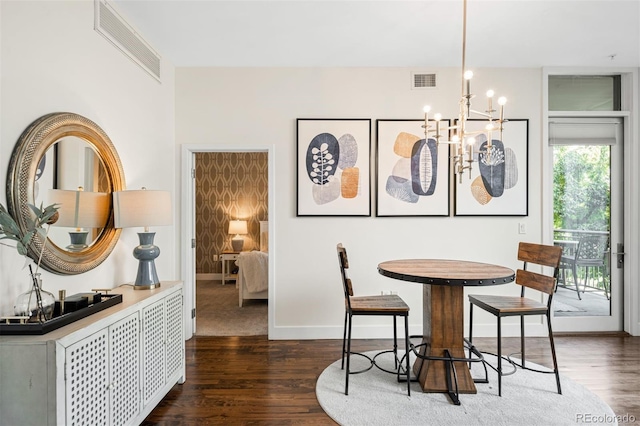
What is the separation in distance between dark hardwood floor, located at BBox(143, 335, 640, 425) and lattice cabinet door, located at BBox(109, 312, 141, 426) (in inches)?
13.8

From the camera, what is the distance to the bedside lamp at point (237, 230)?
6.56 metres

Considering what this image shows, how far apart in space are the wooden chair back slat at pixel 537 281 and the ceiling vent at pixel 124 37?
11.6ft

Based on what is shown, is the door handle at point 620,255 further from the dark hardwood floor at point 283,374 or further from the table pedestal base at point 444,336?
the table pedestal base at point 444,336

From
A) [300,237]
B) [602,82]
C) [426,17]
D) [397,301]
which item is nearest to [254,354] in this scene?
[300,237]

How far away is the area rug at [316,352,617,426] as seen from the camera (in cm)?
208

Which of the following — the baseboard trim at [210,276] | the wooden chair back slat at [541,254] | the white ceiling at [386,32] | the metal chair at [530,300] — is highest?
the white ceiling at [386,32]

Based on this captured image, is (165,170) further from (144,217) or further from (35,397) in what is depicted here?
(35,397)

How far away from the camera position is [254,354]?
3.11 m

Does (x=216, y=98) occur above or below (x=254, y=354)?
above

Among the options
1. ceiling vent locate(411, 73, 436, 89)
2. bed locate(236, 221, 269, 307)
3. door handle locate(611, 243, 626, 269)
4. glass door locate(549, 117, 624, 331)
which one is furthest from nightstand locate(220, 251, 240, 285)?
door handle locate(611, 243, 626, 269)

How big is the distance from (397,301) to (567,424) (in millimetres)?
1203

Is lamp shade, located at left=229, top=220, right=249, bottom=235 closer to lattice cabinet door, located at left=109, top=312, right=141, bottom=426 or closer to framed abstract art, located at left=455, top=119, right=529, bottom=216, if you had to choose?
framed abstract art, located at left=455, top=119, right=529, bottom=216

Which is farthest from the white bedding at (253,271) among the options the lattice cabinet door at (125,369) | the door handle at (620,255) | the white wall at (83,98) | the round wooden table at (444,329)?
the door handle at (620,255)

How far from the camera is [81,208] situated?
207 cm
